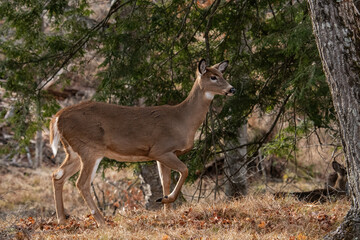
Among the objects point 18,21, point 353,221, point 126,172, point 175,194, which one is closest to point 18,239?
point 175,194

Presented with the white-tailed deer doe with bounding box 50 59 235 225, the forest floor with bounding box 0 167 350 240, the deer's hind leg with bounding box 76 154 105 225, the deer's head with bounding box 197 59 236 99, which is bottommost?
the forest floor with bounding box 0 167 350 240

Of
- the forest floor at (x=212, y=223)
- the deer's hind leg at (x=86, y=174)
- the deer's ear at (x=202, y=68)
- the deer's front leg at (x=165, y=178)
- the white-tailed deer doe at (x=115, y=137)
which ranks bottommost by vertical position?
the forest floor at (x=212, y=223)

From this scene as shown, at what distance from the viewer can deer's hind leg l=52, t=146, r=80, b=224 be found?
7.11 m

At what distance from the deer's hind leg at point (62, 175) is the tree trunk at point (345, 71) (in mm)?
3555

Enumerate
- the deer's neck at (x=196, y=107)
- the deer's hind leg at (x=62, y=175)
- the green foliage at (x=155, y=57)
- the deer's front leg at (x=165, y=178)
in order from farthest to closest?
the green foliage at (x=155, y=57)
the deer's front leg at (x=165, y=178)
the deer's neck at (x=196, y=107)
the deer's hind leg at (x=62, y=175)

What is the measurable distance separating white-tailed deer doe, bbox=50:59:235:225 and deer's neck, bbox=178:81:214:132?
14 millimetres

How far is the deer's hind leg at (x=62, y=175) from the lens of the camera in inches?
280

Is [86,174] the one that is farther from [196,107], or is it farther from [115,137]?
[196,107]

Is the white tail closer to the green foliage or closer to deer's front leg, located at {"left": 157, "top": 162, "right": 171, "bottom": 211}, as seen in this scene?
deer's front leg, located at {"left": 157, "top": 162, "right": 171, "bottom": 211}

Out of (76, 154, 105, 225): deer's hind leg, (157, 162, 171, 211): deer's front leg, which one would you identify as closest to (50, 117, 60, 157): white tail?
(76, 154, 105, 225): deer's hind leg

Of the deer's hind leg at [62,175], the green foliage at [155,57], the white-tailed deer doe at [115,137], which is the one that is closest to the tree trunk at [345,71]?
the white-tailed deer doe at [115,137]

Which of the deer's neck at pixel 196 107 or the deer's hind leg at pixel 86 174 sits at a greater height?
→ the deer's neck at pixel 196 107

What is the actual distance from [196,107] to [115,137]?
1.25 metres

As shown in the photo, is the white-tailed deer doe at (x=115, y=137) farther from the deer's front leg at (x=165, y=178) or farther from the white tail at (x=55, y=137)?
the deer's front leg at (x=165, y=178)
